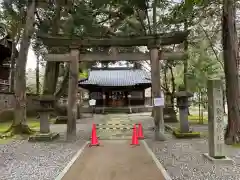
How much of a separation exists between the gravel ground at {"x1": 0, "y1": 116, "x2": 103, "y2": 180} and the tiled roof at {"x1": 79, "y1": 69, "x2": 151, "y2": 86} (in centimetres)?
2514

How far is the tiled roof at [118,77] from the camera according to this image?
124 feet

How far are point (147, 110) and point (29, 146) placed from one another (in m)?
27.7

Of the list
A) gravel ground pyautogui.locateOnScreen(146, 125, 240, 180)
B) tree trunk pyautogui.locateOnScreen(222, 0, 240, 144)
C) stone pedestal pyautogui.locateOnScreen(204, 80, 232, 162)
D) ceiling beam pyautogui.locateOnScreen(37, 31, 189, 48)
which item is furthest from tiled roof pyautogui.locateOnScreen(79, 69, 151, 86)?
stone pedestal pyautogui.locateOnScreen(204, 80, 232, 162)

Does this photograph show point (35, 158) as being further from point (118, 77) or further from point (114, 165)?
point (118, 77)

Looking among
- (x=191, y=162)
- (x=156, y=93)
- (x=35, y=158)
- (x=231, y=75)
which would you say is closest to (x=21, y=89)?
(x=35, y=158)

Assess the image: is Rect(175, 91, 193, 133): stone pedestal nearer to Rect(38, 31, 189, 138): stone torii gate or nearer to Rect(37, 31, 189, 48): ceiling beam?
Rect(38, 31, 189, 138): stone torii gate

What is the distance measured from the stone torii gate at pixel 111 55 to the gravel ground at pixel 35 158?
1678mm

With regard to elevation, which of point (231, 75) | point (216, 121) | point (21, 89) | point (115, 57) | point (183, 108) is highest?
point (115, 57)

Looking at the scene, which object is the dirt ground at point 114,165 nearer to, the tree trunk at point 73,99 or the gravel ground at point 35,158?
the gravel ground at point 35,158

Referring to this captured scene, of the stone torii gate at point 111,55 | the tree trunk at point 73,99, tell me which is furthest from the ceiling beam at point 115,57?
the tree trunk at point 73,99

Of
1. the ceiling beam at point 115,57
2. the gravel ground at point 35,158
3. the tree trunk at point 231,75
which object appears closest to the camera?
the gravel ground at point 35,158

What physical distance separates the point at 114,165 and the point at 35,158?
2.82 metres

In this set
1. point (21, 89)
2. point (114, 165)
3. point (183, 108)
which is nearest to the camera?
point (114, 165)

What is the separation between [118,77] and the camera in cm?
4062
